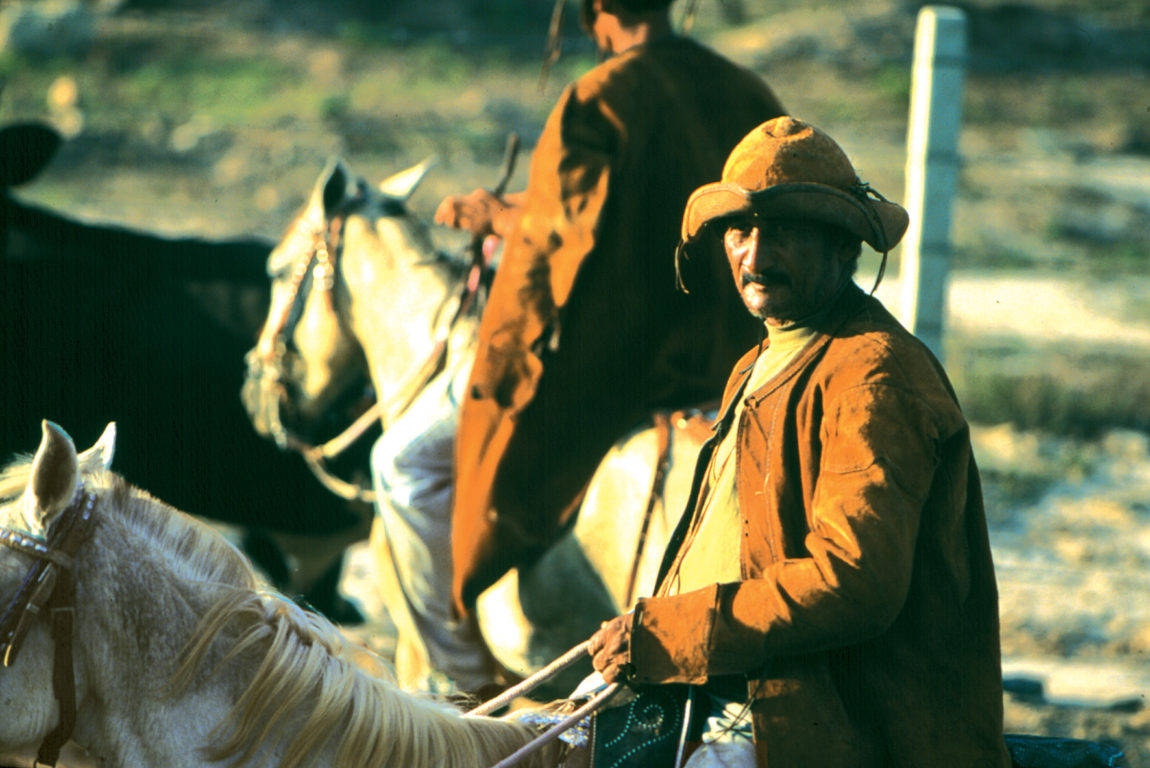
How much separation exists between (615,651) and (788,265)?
64 centimetres

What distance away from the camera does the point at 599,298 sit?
332cm

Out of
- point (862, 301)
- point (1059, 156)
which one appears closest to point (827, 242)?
point (862, 301)

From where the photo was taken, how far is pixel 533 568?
3.49 m

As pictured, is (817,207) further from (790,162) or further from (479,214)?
(479,214)

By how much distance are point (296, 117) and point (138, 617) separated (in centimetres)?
1457

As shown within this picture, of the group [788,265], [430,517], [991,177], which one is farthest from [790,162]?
[991,177]

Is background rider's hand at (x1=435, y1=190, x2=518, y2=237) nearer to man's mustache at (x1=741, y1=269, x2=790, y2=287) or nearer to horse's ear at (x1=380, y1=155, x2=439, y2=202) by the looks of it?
horse's ear at (x1=380, y1=155, x2=439, y2=202)

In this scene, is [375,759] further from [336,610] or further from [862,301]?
[336,610]

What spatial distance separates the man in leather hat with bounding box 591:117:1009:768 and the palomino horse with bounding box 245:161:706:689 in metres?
1.28

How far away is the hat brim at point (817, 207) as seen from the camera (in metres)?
1.83

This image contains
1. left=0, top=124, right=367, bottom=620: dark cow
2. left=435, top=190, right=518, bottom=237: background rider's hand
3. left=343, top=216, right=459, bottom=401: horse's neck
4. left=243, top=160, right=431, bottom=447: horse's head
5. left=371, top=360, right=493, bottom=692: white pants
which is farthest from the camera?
left=0, top=124, right=367, bottom=620: dark cow

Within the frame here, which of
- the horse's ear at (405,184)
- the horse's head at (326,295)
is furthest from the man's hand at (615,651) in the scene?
the horse's ear at (405,184)

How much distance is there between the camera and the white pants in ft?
12.2

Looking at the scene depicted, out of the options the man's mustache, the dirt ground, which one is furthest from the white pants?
the dirt ground
